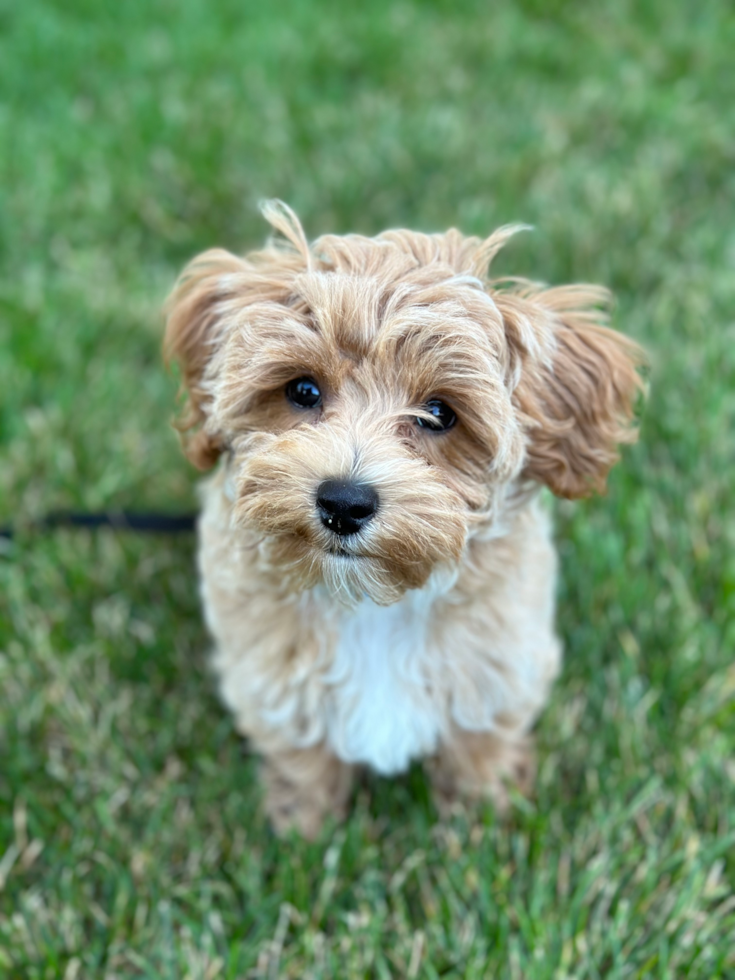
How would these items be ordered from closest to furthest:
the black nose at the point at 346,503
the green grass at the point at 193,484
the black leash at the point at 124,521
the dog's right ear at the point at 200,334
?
the black nose at the point at 346,503 → the dog's right ear at the point at 200,334 → the green grass at the point at 193,484 → the black leash at the point at 124,521

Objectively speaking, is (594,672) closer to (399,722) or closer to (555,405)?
(399,722)

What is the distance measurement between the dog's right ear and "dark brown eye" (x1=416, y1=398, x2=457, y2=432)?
531mm

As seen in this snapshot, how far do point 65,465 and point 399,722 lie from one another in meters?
1.93

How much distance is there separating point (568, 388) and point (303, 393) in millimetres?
652

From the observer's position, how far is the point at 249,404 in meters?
2.20

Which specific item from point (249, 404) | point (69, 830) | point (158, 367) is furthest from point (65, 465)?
point (249, 404)

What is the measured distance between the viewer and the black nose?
193cm

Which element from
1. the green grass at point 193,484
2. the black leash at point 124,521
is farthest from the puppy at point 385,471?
the black leash at point 124,521

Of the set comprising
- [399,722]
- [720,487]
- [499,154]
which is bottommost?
[399,722]

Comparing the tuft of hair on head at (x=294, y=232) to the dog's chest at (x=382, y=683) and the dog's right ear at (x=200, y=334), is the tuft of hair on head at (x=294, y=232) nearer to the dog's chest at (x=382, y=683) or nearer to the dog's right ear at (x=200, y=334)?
the dog's right ear at (x=200, y=334)

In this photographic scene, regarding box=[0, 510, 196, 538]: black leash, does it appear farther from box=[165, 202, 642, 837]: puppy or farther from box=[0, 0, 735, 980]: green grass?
box=[165, 202, 642, 837]: puppy

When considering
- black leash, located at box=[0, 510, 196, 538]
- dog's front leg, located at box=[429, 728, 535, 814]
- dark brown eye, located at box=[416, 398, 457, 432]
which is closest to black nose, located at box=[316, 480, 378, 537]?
dark brown eye, located at box=[416, 398, 457, 432]

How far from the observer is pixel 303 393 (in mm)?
2186

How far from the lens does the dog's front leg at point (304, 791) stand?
286 centimetres
